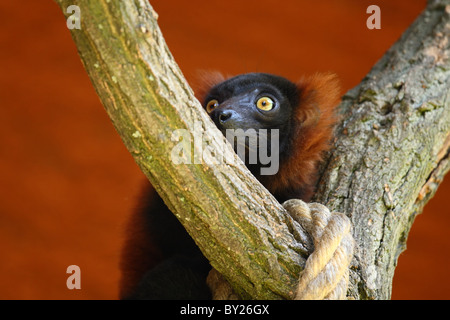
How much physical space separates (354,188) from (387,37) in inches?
109

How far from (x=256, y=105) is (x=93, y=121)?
2.38 metres

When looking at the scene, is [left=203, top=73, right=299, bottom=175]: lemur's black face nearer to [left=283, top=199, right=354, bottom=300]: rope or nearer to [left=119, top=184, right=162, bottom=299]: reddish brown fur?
[left=119, top=184, right=162, bottom=299]: reddish brown fur

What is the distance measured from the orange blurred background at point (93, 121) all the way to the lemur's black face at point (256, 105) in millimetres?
1743

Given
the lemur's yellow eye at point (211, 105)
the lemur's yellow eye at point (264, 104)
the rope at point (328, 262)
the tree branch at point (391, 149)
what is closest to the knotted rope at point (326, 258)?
the rope at point (328, 262)

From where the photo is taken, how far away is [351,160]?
2.08 metres

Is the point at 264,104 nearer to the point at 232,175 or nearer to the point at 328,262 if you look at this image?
the point at 232,175

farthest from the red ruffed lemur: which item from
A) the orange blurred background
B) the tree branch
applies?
the orange blurred background

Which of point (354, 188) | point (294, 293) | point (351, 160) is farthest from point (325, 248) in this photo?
point (351, 160)

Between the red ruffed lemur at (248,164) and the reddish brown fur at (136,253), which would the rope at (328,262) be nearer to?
the red ruffed lemur at (248,164)

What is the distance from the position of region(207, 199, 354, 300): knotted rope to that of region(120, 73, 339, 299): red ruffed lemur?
61cm

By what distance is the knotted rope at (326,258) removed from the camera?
1332 mm

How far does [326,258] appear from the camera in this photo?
1.38 m

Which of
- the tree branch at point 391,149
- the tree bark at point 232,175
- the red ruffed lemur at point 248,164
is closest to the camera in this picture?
the tree bark at point 232,175

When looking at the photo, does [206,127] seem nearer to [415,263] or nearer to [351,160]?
[351,160]
